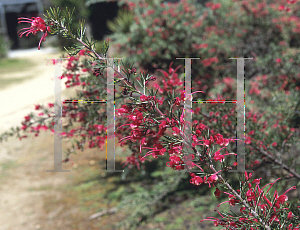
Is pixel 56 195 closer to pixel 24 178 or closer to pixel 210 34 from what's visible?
pixel 24 178

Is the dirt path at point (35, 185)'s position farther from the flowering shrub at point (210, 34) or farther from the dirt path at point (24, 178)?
the flowering shrub at point (210, 34)

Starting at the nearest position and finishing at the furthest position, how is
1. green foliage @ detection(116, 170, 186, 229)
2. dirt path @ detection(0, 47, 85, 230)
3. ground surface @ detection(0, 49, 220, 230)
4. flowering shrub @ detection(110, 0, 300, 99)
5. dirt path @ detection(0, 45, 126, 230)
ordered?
green foliage @ detection(116, 170, 186, 229) → ground surface @ detection(0, 49, 220, 230) → dirt path @ detection(0, 45, 126, 230) → dirt path @ detection(0, 47, 85, 230) → flowering shrub @ detection(110, 0, 300, 99)

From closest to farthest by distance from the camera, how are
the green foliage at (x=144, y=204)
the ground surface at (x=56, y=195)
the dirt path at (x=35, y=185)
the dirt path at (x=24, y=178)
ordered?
1. the green foliage at (x=144, y=204)
2. the ground surface at (x=56, y=195)
3. the dirt path at (x=35, y=185)
4. the dirt path at (x=24, y=178)

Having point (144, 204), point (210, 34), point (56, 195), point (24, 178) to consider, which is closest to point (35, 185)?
point (24, 178)

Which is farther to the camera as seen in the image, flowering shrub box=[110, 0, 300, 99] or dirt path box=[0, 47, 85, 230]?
flowering shrub box=[110, 0, 300, 99]

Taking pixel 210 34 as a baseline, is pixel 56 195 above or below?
below

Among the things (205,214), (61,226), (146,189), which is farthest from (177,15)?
(61,226)

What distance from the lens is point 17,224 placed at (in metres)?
3.38

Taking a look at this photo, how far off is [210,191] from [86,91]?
1.92 m

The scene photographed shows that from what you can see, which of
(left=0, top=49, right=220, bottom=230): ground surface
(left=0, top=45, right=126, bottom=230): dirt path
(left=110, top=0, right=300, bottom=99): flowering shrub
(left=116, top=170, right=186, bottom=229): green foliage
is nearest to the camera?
(left=116, top=170, right=186, bottom=229): green foliage

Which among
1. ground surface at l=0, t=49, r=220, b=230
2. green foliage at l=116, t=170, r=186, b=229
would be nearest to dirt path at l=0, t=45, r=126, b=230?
ground surface at l=0, t=49, r=220, b=230

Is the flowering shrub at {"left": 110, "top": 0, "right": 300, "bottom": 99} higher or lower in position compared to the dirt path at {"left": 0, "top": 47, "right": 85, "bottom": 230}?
higher

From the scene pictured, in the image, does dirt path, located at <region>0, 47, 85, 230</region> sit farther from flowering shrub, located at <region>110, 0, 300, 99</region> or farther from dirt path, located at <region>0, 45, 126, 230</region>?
flowering shrub, located at <region>110, 0, 300, 99</region>

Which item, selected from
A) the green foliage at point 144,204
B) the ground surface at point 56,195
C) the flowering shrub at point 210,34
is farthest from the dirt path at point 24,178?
the flowering shrub at point 210,34
